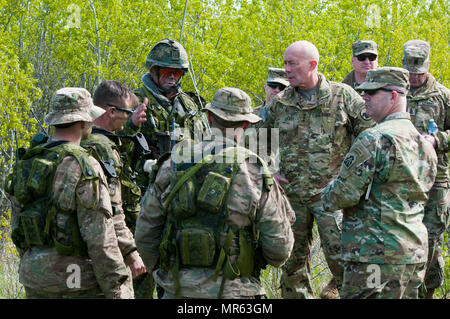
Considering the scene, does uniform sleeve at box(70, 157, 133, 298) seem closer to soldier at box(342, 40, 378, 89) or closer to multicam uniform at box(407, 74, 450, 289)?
multicam uniform at box(407, 74, 450, 289)

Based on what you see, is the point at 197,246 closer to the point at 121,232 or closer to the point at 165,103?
the point at 121,232

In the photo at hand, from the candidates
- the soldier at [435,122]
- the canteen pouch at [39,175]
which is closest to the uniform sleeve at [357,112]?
the soldier at [435,122]

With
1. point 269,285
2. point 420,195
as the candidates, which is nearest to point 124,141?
point 269,285

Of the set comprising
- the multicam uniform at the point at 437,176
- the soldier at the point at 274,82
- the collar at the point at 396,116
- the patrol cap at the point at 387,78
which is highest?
the patrol cap at the point at 387,78

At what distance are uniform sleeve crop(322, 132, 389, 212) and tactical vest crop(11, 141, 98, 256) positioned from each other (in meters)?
1.57

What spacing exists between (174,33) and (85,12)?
2.35 metres

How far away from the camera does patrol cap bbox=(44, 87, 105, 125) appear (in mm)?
4289

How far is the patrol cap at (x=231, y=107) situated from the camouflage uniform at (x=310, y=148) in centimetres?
204

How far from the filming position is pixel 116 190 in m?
4.96

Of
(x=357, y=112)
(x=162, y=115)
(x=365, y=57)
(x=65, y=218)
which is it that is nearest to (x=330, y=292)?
(x=357, y=112)

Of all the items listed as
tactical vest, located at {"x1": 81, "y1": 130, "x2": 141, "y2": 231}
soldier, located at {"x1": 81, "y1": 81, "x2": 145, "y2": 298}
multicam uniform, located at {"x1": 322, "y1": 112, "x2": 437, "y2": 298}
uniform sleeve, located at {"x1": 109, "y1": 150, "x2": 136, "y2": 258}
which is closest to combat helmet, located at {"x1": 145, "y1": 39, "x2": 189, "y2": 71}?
soldier, located at {"x1": 81, "y1": 81, "x2": 145, "y2": 298}

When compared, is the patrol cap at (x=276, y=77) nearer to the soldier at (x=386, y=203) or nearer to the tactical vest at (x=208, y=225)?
the soldier at (x=386, y=203)

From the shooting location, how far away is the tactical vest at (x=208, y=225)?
3844mm
